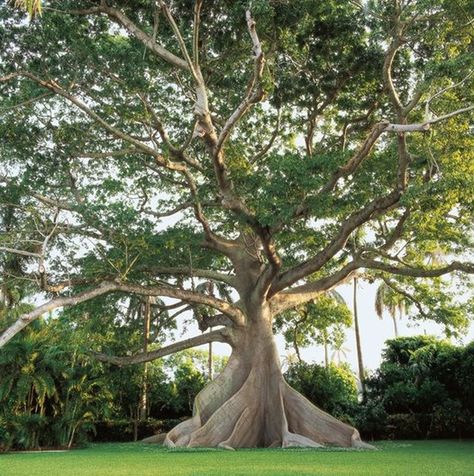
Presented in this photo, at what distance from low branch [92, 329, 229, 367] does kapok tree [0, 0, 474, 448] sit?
0.31ft

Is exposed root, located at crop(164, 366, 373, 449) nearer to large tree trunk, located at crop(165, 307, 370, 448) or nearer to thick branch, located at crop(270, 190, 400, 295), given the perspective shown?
large tree trunk, located at crop(165, 307, 370, 448)

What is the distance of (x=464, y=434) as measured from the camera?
695 inches

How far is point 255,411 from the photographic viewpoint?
47.6 feet

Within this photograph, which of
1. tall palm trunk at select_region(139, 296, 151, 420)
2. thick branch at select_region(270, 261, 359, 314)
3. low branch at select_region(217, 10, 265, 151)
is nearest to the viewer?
low branch at select_region(217, 10, 265, 151)

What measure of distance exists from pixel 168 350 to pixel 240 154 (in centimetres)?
540

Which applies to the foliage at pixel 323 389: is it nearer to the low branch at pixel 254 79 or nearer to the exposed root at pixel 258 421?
the exposed root at pixel 258 421

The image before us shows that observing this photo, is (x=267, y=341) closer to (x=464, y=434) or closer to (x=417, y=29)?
(x=464, y=434)

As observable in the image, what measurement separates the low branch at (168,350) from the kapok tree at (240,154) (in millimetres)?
95

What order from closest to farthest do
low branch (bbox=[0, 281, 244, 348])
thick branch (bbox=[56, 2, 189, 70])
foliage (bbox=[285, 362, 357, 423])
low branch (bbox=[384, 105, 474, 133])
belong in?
low branch (bbox=[384, 105, 474, 133]), low branch (bbox=[0, 281, 244, 348]), thick branch (bbox=[56, 2, 189, 70]), foliage (bbox=[285, 362, 357, 423])

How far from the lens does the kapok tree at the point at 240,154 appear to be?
11.0m

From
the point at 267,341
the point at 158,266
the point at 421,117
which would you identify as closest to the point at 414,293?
the point at 267,341

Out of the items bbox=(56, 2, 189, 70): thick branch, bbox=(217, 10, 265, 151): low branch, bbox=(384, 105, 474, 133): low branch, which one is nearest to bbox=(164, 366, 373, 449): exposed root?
bbox=(217, 10, 265, 151): low branch

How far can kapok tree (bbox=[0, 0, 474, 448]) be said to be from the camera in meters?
11.0

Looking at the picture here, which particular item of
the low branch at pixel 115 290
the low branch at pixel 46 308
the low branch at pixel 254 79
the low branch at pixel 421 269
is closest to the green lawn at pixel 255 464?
the low branch at pixel 46 308
